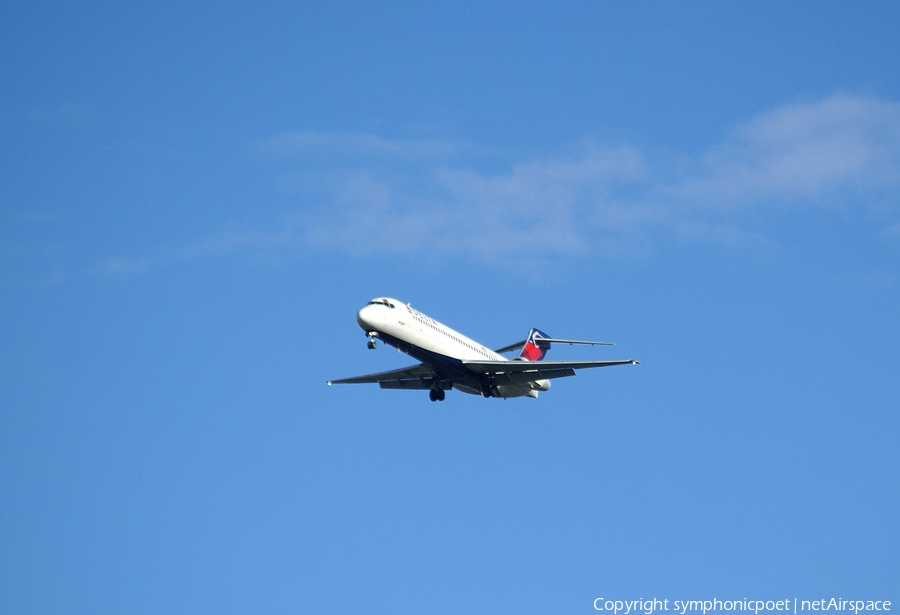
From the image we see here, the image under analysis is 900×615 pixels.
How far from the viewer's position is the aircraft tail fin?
69.4 m

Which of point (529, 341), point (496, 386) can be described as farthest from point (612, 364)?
point (529, 341)

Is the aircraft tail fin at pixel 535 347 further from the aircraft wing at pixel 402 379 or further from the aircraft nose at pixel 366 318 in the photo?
the aircraft nose at pixel 366 318

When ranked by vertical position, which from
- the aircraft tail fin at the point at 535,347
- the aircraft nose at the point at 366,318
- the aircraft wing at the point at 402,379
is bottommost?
the aircraft nose at the point at 366,318

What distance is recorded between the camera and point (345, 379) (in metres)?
66.4

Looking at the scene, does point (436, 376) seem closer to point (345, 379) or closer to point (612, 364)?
point (345, 379)

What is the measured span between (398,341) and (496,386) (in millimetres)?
7190

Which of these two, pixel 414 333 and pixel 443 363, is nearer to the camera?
pixel 414 333

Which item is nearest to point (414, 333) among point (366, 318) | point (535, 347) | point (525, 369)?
point (366, 318)

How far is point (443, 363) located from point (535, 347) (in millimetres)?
11000

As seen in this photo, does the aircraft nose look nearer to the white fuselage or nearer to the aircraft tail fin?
the white fuselage

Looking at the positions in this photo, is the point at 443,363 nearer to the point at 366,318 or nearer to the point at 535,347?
the point at 366,318

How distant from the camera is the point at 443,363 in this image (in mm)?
Answer: 60188

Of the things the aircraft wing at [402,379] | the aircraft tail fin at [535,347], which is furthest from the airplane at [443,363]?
the aircraft tail fin at [535,347]

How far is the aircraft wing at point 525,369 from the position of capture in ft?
196
